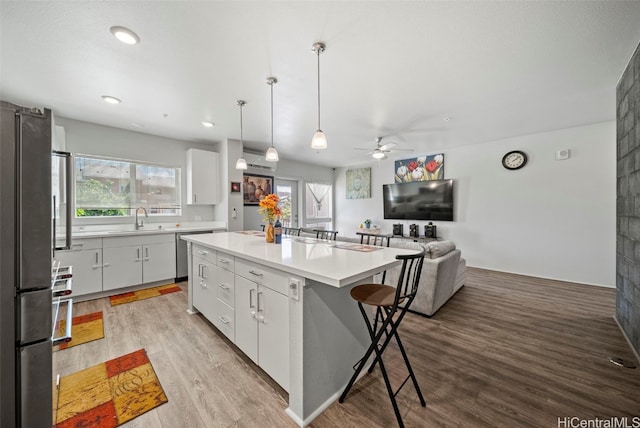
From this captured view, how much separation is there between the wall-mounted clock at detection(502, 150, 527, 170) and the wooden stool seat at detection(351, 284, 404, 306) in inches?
179

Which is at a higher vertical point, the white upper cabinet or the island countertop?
the white upper cabinet

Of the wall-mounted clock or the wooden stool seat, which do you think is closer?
the wooden stool seat

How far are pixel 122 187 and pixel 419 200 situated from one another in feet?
19.6

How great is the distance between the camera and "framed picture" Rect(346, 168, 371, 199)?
6887 mm

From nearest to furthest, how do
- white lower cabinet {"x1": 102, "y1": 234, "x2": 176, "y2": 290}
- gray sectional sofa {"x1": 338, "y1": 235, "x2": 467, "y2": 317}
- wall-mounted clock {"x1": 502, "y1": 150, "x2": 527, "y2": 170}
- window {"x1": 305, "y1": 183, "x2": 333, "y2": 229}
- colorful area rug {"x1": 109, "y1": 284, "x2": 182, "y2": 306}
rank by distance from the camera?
gray sectional sofa {"x1": 338, "y1": 235, "x2": 467, "y2": 317} < colorful area rug {"x1": 109, "y1": 284, "x2": 182, "y2": 306} < white lower cabinet {"x1": 102, "y1": 234, "x2": 176, "y2": 290} < wall-mounted clock {"x1": 502, "y1": 150, "x2": 527, "y2": 170} < window {"x1": 305, "y1": 183, "x2": 333, "y2": 229}

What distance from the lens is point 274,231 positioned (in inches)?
96.3

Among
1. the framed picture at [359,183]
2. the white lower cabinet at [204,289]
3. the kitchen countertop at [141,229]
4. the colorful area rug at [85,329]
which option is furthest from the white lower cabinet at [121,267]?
the framed picture at [359,183]

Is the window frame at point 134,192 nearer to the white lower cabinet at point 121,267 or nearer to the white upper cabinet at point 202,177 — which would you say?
the white upper cabinet at point 202,177

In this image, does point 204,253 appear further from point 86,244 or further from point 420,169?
point 420,169

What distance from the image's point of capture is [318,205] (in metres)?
7.41

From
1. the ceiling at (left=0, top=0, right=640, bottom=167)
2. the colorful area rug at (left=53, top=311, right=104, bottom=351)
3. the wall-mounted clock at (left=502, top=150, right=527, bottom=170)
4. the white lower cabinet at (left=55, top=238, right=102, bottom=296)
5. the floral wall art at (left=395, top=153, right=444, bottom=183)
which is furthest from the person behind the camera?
the floral wall art at (left=395, top=153, right=444, bottom=183)

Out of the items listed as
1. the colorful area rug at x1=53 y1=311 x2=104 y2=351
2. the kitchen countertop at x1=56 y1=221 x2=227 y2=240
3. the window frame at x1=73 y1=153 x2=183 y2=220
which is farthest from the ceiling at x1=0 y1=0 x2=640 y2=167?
the colorful area rug at x1=53 y1=311 x2=104 y2=351

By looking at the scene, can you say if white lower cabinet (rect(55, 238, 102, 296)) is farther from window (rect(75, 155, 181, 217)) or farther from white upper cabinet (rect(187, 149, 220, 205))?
white upper cabinet (rect(187, 149, 220, 205))

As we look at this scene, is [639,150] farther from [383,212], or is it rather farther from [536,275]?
[383,212]
